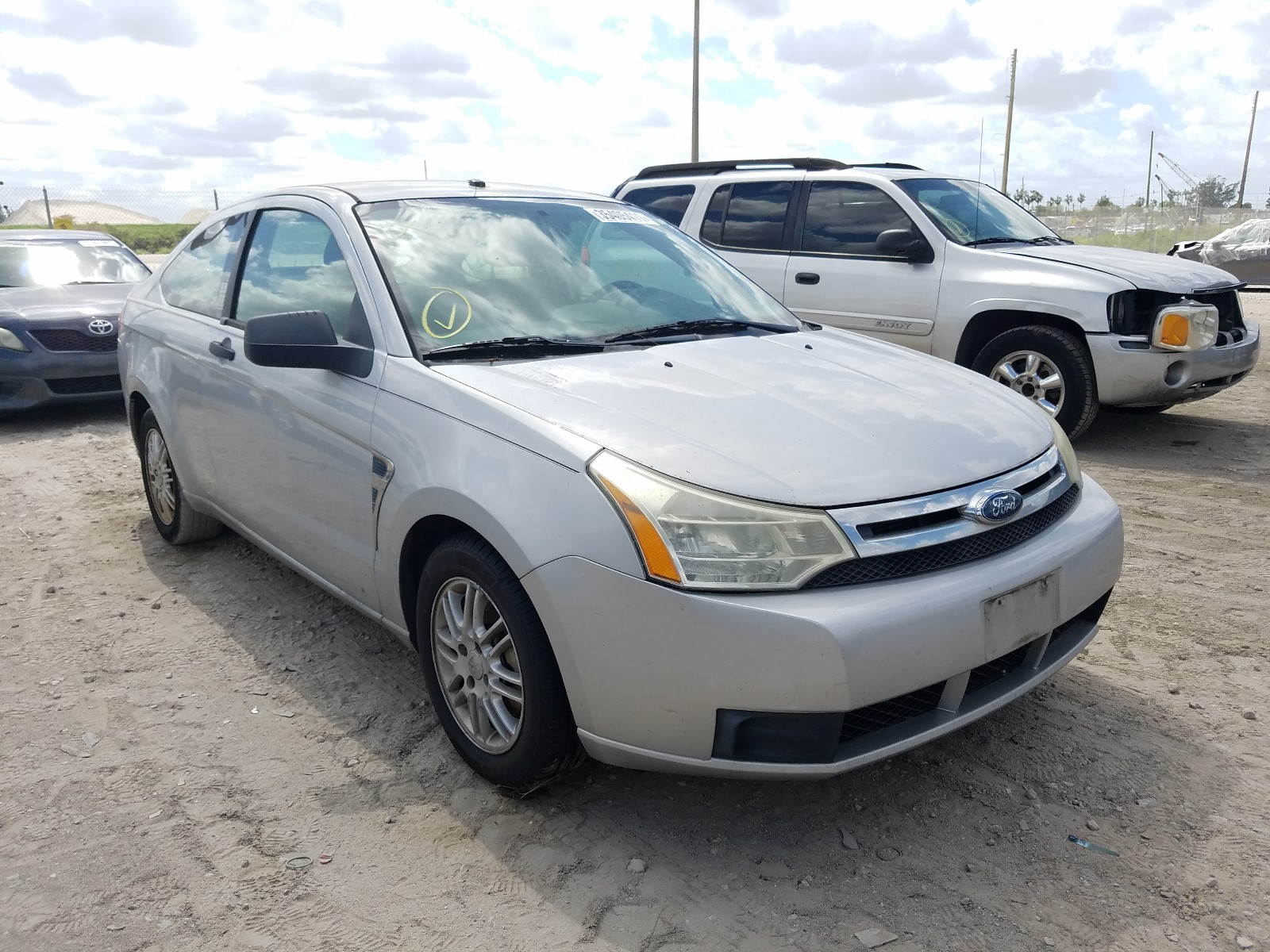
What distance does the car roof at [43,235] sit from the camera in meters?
9.33

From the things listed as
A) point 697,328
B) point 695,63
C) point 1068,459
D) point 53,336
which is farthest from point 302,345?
point 695,63

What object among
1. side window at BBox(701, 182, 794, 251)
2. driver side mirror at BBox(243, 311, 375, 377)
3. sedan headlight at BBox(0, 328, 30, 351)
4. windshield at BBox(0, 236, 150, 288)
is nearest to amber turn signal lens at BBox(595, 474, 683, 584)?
driver side mirror at BBox(243, 311, 375, 377)

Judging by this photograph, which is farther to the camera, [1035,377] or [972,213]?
[972,213]

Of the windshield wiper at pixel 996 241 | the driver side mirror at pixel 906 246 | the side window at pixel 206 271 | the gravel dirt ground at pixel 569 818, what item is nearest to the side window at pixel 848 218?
the driver side mirror at pixel 906 246

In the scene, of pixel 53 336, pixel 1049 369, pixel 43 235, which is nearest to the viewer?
pixel 1049 369

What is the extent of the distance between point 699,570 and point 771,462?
0.35m

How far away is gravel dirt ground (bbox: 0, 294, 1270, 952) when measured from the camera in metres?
2.37

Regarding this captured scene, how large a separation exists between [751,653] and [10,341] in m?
7.71

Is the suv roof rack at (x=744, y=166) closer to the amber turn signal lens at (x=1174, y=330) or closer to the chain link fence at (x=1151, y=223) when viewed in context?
the amber turn signal lens at (x=1174, y=330)

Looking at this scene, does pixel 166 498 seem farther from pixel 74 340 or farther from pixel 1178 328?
pixel 1178 328

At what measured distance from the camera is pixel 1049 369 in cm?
675

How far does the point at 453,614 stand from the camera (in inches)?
112

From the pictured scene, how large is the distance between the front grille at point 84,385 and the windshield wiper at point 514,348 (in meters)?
6.04

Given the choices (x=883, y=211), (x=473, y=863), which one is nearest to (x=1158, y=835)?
(x=473, y=863)
